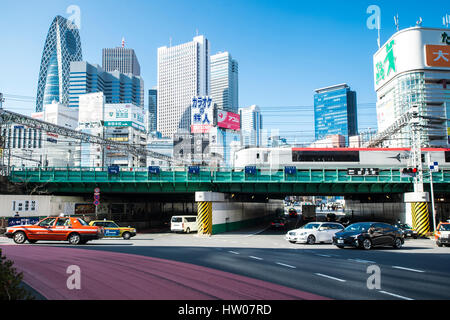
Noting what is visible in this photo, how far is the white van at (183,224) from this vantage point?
40625 millimetres

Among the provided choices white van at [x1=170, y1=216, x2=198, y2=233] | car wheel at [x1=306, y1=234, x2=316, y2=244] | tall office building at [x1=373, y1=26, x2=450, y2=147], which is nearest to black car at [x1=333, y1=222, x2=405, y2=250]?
car wheel at [x1=306, y1=234, x2=316, y2=244]

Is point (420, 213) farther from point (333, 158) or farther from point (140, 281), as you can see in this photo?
point (140, 281)

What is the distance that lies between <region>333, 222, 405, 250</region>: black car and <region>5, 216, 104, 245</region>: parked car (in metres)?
15.9

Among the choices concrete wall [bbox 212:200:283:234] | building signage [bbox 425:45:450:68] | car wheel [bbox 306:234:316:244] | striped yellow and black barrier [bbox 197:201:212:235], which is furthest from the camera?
building signage [bbox 425:45:450:68]

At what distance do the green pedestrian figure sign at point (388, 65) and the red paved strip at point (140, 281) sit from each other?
100 meters

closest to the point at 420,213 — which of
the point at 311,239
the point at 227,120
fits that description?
the point at 311,239

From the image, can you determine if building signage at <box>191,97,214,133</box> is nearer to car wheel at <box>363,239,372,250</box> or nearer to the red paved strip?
car wheel at <box>363,239,372,250</box>

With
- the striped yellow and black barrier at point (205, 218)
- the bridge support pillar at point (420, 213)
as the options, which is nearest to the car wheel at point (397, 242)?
the bridge support pillar at point (420, 213)

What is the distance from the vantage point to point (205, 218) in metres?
37.7

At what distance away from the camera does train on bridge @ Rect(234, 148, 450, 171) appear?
44812 millimetres

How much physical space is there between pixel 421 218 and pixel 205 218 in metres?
21.8
